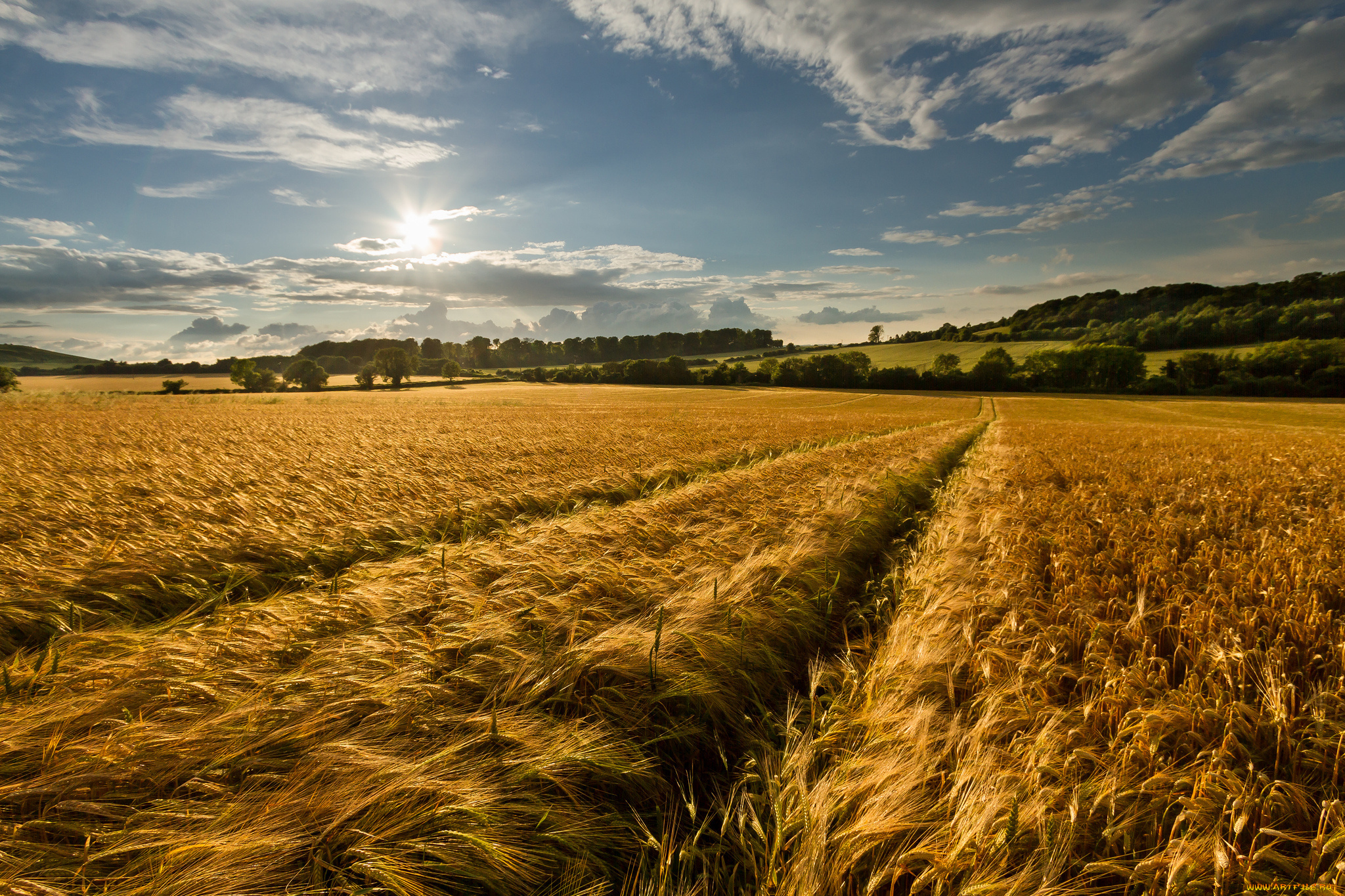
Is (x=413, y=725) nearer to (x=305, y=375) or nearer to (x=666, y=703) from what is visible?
(x=666, y=703)

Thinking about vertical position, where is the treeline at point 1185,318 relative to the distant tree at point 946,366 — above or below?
above

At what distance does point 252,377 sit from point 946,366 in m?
136

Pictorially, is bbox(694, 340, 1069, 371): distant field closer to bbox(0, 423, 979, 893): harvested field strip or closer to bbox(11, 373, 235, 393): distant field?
bbox(0, 423, 979, 893): harvested field strip

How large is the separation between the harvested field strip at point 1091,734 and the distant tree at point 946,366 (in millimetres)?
93851

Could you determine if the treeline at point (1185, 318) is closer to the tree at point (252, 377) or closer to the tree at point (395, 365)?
the tree at point (395, 365)

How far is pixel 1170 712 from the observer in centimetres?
238

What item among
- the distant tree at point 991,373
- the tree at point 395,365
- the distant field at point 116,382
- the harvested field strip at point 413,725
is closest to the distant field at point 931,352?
the distant tree at point 991,373

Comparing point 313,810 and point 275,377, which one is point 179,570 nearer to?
point 313,810

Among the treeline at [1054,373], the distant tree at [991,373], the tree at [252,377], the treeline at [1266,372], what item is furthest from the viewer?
the tree at [252,377]

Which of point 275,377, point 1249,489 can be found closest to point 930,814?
point 1249,489

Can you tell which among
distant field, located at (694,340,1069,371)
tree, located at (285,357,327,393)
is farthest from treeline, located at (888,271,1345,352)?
tree, located at (285,357,327,393)

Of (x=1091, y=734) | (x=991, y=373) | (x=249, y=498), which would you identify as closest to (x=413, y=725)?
(x=1091, y=734)

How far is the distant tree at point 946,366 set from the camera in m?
87.8

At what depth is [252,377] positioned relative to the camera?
99375 millimetres
